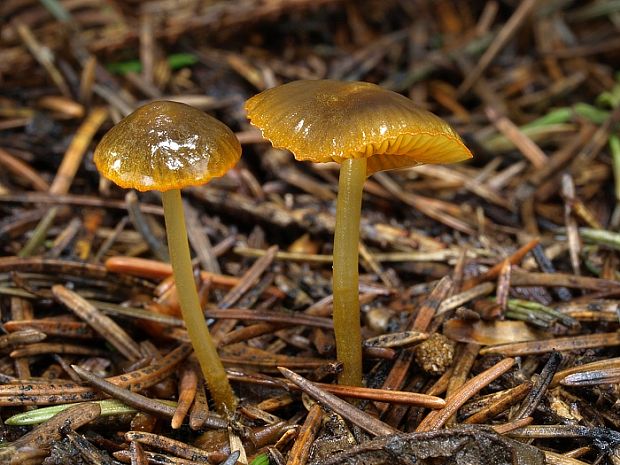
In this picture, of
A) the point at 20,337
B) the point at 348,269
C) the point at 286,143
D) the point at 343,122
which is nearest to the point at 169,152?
the point at 286,143

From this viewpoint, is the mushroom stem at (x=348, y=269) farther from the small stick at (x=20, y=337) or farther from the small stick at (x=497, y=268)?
the small stick at (x=20, y=337)

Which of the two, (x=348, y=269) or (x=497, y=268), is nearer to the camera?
(x=348, y=269)

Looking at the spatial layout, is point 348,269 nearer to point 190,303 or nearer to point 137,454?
point 190,303

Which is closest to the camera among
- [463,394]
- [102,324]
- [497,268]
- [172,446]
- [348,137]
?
[348,137]

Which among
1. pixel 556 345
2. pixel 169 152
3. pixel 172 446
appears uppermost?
pixel 169 152

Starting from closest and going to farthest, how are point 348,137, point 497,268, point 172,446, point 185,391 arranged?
point 348,137 < point 172,446 < point 185,391 < point 497,268

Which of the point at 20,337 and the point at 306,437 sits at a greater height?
the point at 20,337
